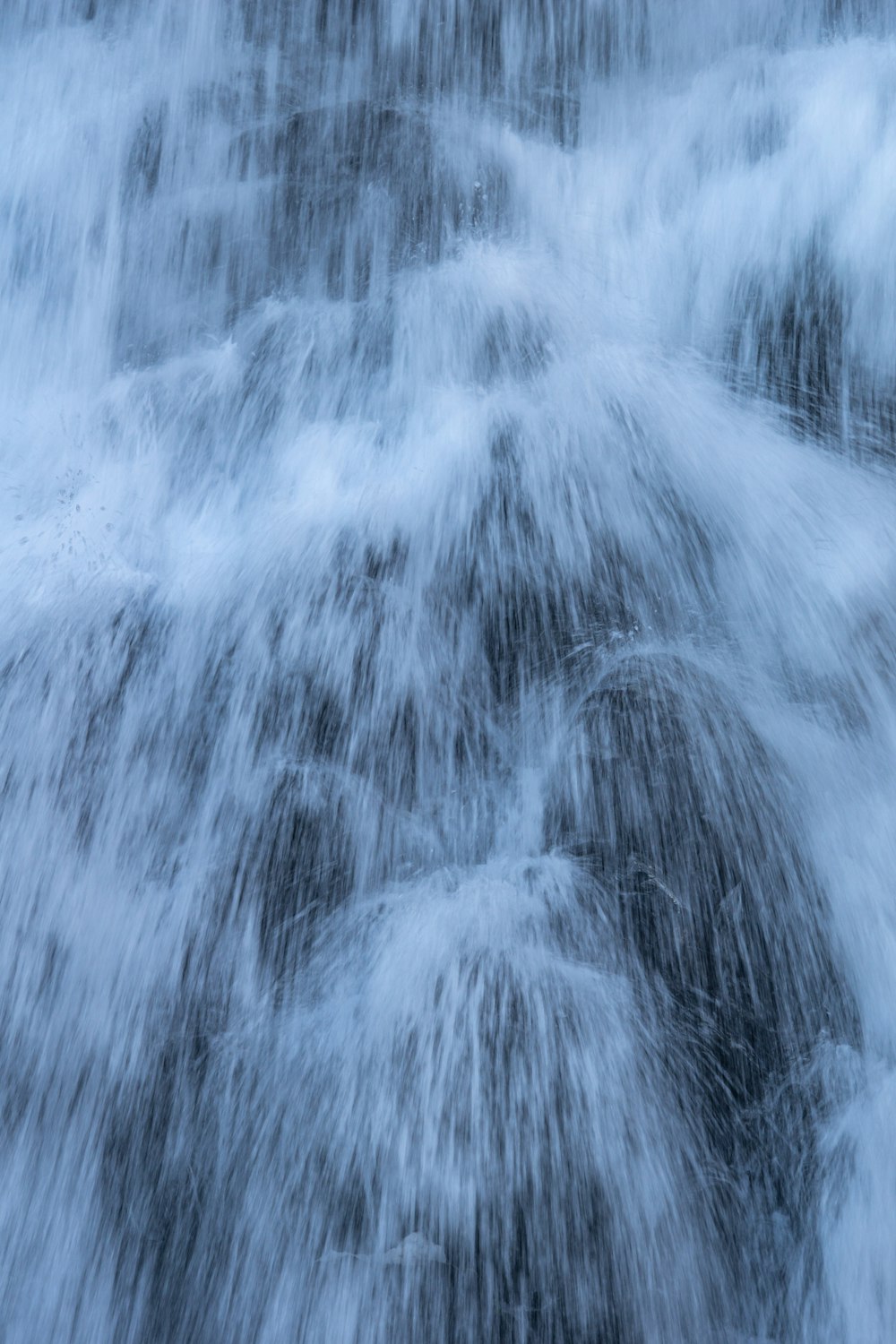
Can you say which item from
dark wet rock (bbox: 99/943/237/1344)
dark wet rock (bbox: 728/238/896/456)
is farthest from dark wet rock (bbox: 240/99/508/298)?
dark wet rock (bbox: 99/943/237/1344)

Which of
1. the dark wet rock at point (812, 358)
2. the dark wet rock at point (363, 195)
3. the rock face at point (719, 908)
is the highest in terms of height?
the dark wet rock at point (363, 195)

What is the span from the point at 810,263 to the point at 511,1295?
4.29 m

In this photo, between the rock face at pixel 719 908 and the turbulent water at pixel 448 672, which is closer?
the turbulent water at pixel 448 672

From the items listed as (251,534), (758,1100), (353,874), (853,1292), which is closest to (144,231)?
(251,534)

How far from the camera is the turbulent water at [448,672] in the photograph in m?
2.74

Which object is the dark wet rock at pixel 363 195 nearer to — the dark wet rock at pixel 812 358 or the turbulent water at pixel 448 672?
the turbulent water at pixel 448 672

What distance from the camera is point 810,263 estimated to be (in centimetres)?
481

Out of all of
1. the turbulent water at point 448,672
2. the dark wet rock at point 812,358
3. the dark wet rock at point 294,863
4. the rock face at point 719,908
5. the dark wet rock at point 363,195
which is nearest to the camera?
the turbulent water at point 448,672

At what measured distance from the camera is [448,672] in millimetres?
3869

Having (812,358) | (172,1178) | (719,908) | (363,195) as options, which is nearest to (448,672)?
(719,908)

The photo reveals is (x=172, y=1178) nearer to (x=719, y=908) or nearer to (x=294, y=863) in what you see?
(x=294, y=863)

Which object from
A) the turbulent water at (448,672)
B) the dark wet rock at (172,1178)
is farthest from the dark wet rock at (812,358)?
the dark wet rock at (172,1178)

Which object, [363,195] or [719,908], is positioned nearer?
→ [719,908]

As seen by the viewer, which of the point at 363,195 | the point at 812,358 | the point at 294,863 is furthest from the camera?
the point at 363,195
